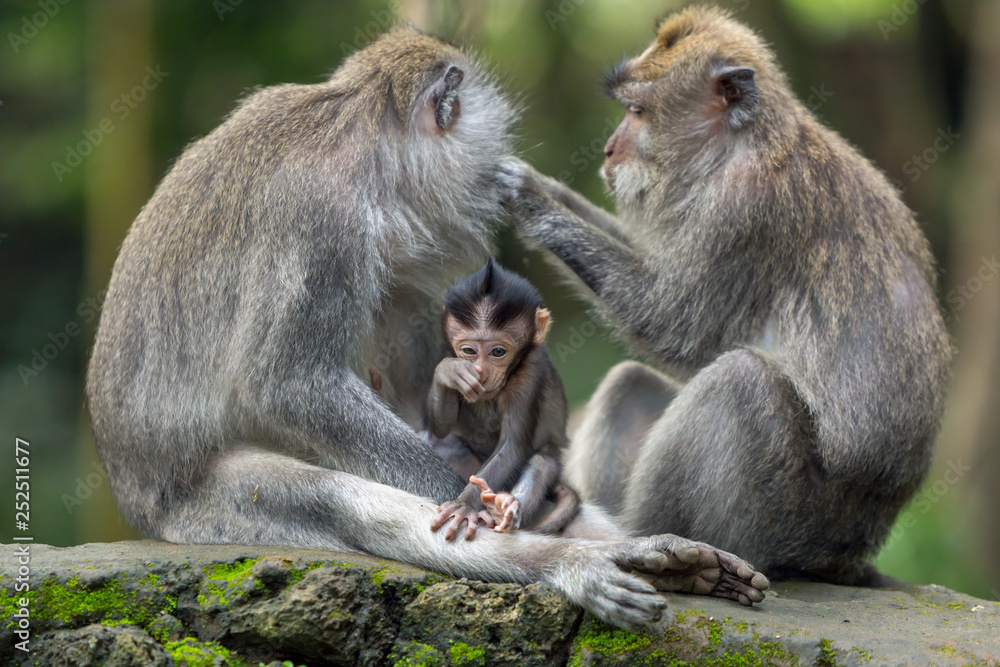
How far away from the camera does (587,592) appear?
12.6 feet

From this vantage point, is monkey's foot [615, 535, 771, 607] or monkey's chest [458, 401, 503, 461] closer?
monkey's foot [615, 535, 771, 607]

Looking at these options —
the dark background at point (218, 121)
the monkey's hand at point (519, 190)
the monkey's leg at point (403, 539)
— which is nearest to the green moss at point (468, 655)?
the monkey's leg at point (403, 539)

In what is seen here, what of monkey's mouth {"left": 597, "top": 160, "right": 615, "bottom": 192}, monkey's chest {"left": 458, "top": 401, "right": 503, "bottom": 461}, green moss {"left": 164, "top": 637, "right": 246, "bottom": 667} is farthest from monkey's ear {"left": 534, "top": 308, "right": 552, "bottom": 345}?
green moss {"left": 164, "top": 637, "right": 246, "bottom": 667}

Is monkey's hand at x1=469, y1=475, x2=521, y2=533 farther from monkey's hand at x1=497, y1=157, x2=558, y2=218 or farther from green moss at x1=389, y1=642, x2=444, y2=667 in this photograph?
monkey's hand at x1=497, y1=157, x2=558, y2=218

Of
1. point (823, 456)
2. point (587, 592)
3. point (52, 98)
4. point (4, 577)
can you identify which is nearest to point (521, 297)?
point (587, 592)

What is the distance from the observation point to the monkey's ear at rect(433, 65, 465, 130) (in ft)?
16.7

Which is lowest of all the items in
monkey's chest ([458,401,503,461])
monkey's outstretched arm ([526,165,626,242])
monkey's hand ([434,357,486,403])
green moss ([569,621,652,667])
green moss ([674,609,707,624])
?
green moss ([569,621,652,667])

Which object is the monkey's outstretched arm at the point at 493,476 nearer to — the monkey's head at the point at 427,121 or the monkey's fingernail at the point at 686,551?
the monkey's fingernail at the point at 686,551

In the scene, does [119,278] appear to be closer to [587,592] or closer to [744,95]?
[587,592]

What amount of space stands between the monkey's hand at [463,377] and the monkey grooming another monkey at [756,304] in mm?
1048

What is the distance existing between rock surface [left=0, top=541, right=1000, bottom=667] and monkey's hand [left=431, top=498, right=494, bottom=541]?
8.1 inches

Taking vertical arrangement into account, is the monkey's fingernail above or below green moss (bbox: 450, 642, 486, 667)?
above

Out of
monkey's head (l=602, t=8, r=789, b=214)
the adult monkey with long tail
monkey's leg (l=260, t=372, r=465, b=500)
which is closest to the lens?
the adult monkey with long tail

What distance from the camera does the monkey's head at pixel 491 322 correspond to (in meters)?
4.52
